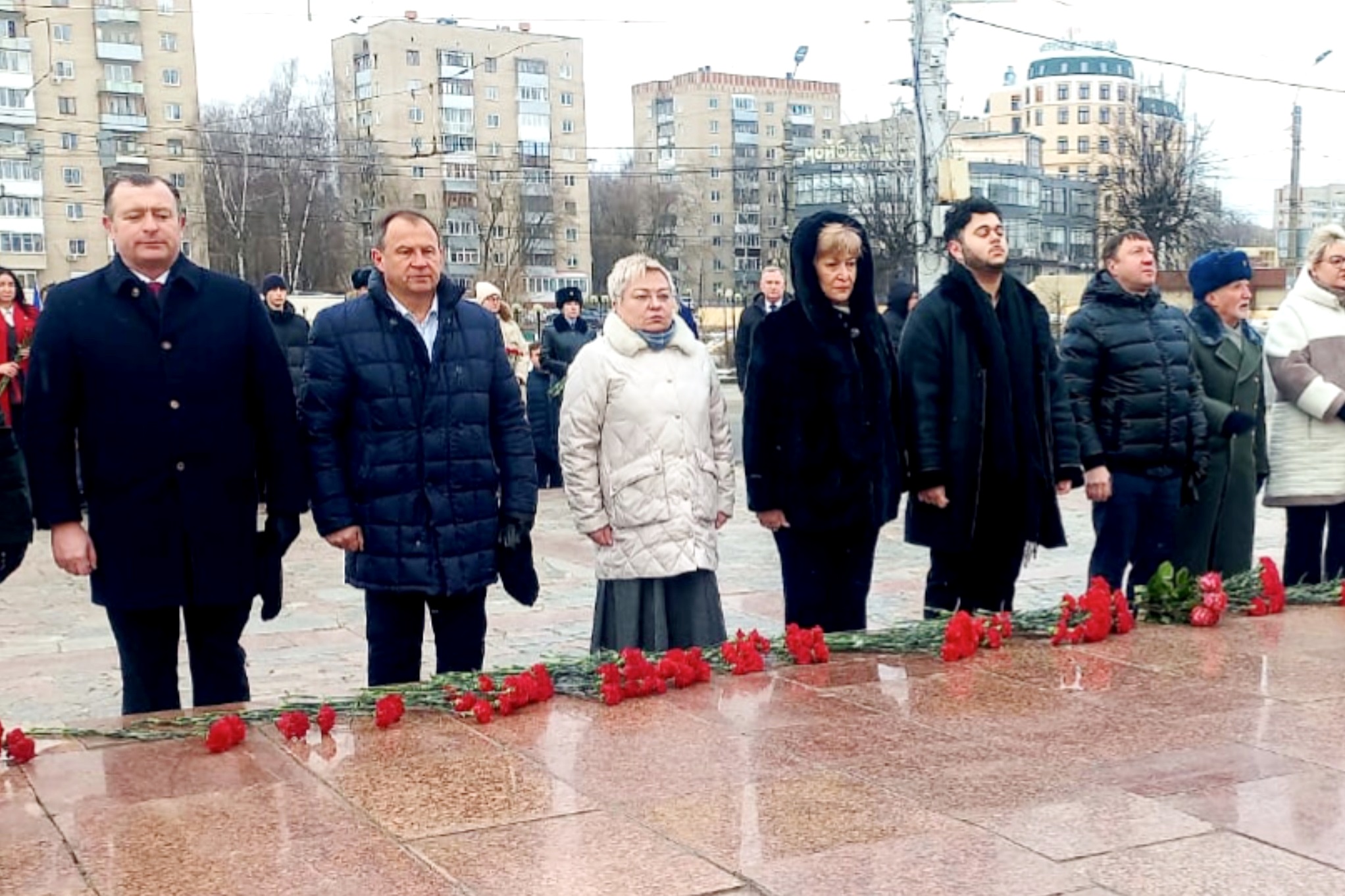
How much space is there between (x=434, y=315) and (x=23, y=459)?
4.11 ft

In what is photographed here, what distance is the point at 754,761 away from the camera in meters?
3.93

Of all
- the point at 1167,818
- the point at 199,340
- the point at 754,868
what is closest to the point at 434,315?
the point at 199,340

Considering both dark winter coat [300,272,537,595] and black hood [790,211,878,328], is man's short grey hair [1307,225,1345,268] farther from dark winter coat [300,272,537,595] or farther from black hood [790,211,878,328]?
dark winter coat [300,272,537,595]

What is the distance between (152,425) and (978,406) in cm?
276

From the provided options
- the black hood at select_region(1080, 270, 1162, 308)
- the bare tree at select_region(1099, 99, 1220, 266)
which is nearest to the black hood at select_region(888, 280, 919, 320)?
the black hood at select_region(1080, 270, 1162, 308)

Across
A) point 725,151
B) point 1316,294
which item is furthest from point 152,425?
point 725,151

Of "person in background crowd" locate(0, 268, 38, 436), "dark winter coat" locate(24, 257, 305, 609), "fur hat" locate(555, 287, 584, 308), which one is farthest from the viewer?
"fur hat" locate(555, 287, 584, 308)

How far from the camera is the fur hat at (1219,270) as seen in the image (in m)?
6.57

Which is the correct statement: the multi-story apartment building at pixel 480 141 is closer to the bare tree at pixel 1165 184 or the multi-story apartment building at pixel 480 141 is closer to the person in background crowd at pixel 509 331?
the bare tree at pixel 1165 184

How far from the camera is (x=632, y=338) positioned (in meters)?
5.09

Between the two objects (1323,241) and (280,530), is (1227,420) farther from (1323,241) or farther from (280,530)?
(280,530)

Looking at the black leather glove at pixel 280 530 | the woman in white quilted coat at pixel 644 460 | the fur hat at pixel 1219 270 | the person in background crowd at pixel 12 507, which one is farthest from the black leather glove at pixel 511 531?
the fur hat at pixel 1219 270

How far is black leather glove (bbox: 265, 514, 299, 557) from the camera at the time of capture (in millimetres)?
4477

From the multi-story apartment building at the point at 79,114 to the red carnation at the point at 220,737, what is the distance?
52785 millimetres
